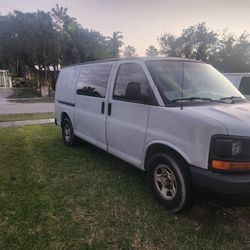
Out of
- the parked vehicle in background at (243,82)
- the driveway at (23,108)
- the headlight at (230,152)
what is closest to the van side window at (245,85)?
the parked vehicle in background at (243,82)

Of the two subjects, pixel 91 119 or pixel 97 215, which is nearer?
pixel 97 215

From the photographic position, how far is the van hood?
110 inches

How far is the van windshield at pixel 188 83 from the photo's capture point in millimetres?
3674

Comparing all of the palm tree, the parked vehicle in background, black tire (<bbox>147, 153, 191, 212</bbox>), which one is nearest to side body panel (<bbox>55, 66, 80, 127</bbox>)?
black tire (<bbox>147, 153, 191, 212</bbox>)

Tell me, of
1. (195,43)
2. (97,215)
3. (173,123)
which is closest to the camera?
(173,123)

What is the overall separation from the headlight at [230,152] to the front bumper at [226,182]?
0.09 m

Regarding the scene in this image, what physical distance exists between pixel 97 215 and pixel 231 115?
6.74ft

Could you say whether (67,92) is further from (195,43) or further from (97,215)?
(195,43)

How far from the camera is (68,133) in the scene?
6.78m

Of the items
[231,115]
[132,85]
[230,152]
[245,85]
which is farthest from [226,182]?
[245,85]

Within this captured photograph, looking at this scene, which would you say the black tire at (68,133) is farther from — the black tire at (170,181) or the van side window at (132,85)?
the black tire at (170,181)

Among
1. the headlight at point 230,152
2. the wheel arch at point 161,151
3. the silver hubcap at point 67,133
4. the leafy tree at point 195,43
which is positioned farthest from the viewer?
the leafy tree at point 195,43

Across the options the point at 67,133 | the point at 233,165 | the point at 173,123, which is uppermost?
the point at 173,123

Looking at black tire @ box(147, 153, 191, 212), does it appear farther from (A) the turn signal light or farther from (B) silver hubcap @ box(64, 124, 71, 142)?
(B) silver hubcap @ box(64, 124, 71, 142)
